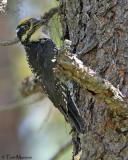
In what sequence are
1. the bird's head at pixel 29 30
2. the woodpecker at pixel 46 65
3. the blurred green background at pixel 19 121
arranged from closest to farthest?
the woodpecker at pixel 46 65
the bird's head at pixel 29 30
the blurred green background at pixel 19 121

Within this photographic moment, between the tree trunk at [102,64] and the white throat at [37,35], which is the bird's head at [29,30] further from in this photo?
the tree trunk at [102,64]

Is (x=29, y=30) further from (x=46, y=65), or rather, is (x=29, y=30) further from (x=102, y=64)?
(x=102, y=64)

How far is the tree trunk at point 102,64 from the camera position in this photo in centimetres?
344

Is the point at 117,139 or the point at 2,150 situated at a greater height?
the point at 117,139

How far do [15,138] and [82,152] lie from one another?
3.96 metres

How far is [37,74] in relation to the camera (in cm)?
420

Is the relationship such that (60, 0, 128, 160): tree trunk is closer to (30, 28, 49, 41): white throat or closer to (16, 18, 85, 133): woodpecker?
(16, 18, 85, 133): woodpecker

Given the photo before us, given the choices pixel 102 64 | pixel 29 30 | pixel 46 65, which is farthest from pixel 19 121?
pixel 102 64

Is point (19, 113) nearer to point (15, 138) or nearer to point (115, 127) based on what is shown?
point (15, 138)

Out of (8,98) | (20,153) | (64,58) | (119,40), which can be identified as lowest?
(20,153)

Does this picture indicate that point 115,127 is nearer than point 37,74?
Yes

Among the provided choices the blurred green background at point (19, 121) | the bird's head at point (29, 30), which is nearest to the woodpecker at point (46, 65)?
the bird's head at point (29, 30)

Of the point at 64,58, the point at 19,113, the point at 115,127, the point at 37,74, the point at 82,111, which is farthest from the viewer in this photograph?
the point at 19,113

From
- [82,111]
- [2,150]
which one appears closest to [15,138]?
[2,150]
